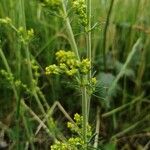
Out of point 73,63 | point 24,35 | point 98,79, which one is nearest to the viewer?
point 73,63

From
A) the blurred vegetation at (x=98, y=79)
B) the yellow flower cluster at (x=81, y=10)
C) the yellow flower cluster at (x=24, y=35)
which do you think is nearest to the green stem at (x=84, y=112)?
the yellow flower cluster at (x=81, y=10)

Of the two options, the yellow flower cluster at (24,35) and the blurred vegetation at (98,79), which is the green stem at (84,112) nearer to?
the yellow flower cluster at (24,35)

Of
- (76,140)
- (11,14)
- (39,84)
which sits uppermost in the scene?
(11,14)

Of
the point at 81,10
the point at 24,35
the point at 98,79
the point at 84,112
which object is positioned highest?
the point at 81,10

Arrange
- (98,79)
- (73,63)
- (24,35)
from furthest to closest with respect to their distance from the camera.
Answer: (98,79), (24,35), (73,63)

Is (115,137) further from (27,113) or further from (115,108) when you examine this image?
(27,113)

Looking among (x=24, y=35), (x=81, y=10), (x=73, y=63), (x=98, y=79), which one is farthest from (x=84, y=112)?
(x=98, y=79)

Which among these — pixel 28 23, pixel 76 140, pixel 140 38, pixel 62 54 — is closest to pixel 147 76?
pixel 140 38

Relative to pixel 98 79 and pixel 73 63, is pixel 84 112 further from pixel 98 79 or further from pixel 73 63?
pixel 98 79

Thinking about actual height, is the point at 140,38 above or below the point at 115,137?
above
